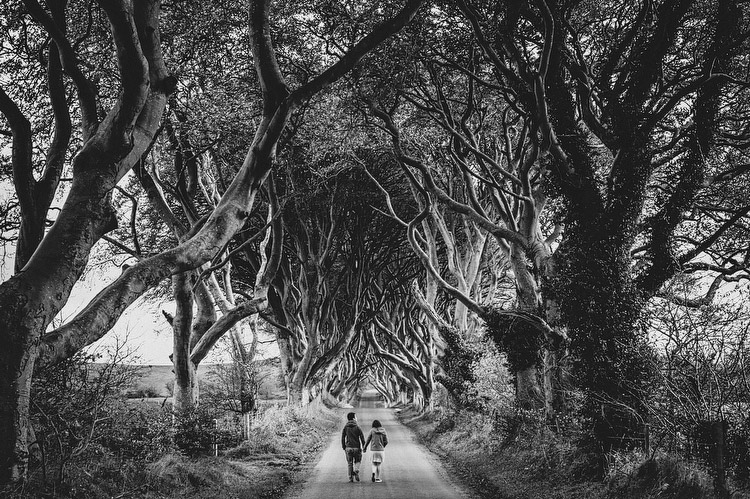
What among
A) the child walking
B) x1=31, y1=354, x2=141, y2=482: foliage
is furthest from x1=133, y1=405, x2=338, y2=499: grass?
the child walking

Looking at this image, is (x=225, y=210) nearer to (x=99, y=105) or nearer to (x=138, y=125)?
(x=138, y=125)

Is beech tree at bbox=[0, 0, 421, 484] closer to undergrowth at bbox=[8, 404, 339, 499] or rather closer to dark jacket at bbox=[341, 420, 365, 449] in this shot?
undergrowth at bbox=[8, 404, 339, 499]

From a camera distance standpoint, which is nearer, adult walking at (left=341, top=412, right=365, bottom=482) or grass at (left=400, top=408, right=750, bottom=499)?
grass at (left=400, top=408, right=750, bottom=499)

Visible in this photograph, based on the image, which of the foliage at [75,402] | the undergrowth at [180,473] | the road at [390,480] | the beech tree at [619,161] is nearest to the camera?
the foliage at [75,402]

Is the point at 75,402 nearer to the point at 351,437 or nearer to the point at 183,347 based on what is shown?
the point at 183,347

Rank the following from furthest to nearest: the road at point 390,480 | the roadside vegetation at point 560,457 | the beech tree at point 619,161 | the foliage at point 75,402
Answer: the road at point 390,480 < the beech tree at point 619,161 < the foliage at point 75,402 < the roadside vegetation at point 560,457

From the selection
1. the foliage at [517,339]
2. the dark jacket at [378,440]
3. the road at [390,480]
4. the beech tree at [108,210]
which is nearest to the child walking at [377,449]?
the dark jacket at [378,440]

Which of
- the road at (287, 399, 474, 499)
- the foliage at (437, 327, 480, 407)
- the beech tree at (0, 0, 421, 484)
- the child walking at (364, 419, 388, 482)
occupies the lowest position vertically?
the road at (287, 399, 474, 499)

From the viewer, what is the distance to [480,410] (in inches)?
734

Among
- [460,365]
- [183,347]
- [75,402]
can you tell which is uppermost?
[183,347]

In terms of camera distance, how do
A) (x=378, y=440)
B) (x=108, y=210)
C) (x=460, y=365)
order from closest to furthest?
(x=108, y=210) → (x=378, y=440) → (x=460, y=365)

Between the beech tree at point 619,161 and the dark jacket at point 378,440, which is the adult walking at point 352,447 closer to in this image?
the dark jacket at point 378,440

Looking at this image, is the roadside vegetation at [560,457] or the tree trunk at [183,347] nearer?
the roadside vegetation at [560,457]

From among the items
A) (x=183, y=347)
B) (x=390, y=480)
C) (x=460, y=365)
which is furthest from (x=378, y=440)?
(x=460, y=365)
